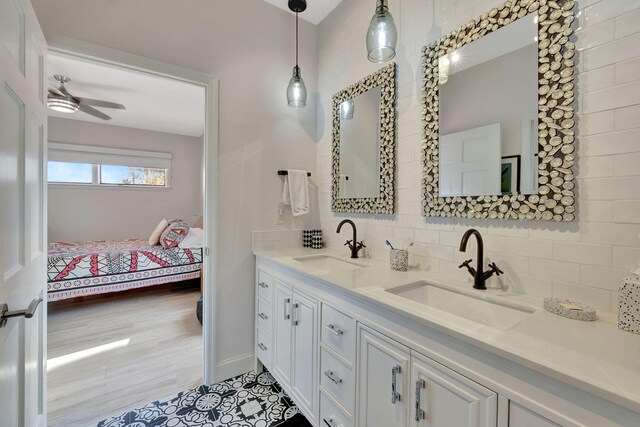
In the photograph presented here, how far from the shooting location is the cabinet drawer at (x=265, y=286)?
187 cm

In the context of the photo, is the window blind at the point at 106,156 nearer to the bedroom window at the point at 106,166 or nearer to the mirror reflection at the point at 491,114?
the bedroom window at the point at 106,166

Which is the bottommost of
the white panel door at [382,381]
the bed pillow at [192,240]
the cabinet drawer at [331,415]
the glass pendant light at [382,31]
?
the cabinet drawer at [331,415]

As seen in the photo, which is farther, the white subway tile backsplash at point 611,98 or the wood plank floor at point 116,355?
the wood plank floor at point 116,355

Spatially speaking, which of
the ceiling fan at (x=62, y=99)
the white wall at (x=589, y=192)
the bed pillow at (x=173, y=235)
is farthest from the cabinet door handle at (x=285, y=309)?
the ceiling fan at (x=62, y=99)

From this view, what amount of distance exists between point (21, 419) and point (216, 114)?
1750mm

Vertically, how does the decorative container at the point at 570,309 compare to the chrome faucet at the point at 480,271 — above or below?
below

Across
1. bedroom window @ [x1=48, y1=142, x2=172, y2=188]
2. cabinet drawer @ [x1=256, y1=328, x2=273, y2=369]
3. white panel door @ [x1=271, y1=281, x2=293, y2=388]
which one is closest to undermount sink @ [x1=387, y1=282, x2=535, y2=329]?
white panel door @ [x1=271, y1=281, x2=293, y2=388]

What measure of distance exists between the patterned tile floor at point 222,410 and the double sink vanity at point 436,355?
0.55ft

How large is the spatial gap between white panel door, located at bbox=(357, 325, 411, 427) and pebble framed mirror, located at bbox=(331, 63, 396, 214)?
34.6 inches

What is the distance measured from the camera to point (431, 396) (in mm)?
878

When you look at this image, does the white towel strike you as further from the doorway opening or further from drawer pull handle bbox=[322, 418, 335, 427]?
drawer pull handle bbox=[322, 418, 335, 427]

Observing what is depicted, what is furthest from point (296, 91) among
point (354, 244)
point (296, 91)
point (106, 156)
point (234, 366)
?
point (106, 156)

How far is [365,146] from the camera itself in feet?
6.36

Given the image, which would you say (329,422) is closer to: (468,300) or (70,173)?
(468,300)
